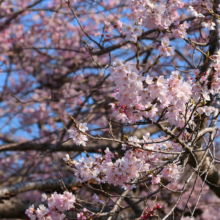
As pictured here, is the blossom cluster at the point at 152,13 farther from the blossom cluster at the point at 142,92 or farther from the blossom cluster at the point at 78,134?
the blossom cluster at the point at 78,134

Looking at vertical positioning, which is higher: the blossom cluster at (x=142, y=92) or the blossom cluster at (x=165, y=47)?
the blossom cluster at (x=165, y=47)

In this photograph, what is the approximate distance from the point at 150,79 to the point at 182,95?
0.27 m

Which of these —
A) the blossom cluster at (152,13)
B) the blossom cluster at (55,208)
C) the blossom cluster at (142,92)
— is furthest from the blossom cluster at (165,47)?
the blossom cluster at (55,208)

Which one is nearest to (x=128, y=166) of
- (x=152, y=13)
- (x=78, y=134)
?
(x=78, y=134)

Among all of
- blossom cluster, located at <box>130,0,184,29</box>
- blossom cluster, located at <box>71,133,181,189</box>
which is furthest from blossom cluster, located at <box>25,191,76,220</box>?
blossom cluster, located at <box>130,0,184,29</box>

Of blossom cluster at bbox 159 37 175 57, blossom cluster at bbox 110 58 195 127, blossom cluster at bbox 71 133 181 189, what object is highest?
blossom cluster at bbox 159 37 175 57

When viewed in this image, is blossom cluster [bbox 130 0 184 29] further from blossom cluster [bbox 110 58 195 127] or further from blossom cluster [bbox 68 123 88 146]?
blossom cluster [bbox 68 123 88 146]

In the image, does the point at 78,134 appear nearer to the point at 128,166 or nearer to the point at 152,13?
the point at 128,166

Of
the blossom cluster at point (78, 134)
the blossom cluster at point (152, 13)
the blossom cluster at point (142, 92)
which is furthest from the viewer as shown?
the blossom cluster at point (152, 13)

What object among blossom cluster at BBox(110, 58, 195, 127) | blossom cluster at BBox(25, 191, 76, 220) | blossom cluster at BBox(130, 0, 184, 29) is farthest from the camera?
blossom cluster at BBox(130, 0, 184, 29)

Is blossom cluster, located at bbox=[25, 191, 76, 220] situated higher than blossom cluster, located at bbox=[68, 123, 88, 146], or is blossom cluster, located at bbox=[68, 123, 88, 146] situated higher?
blossom cluster, located at bbox=[68, 123, 88, 146]

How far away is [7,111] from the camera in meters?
6.62

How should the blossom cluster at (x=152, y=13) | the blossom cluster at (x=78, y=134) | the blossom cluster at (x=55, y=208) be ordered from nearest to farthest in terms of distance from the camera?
the blossom cluster at (x=78, y=134) → the blossom cluster at (x=55, y=208) → the blossom cluster at (x=152, y=13)

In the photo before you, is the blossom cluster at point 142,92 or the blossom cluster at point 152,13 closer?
the blossom cluster at point 142,92
